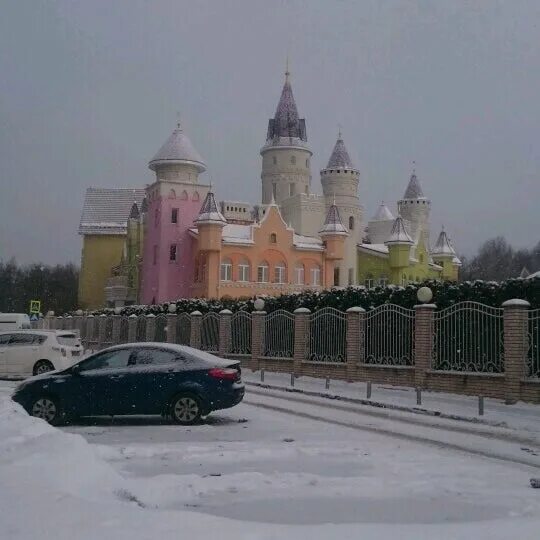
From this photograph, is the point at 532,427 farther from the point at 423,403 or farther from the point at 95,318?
the point at 95,318

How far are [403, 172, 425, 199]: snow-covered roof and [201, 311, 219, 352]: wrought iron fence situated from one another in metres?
53.1

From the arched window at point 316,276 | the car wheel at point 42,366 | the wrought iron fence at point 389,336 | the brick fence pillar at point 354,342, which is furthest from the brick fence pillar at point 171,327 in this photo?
the arched window at point 316,276

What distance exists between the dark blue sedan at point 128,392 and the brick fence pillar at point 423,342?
643 centimetres

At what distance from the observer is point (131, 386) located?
41.4 feet

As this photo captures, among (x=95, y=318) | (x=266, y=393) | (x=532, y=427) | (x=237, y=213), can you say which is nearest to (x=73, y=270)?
(x=237, y=213)

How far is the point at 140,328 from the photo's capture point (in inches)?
1501

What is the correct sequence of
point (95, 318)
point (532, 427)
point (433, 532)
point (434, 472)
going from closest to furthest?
1. point (433, 532)
2. point (434, 472)
3. point (532, 427)
4. point (95, 318)

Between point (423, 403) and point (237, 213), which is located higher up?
point (237, 213)

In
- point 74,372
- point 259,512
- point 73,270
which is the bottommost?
point 259,512

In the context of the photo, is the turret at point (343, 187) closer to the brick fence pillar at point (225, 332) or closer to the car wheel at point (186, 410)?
the brick fence pillar at point (225, 332)

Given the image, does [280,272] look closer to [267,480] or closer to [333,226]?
[333,226]

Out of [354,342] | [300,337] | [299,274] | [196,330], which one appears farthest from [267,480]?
[299,274]

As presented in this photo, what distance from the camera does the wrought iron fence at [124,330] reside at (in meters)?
40.3

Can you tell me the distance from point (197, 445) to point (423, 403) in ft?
23.1
